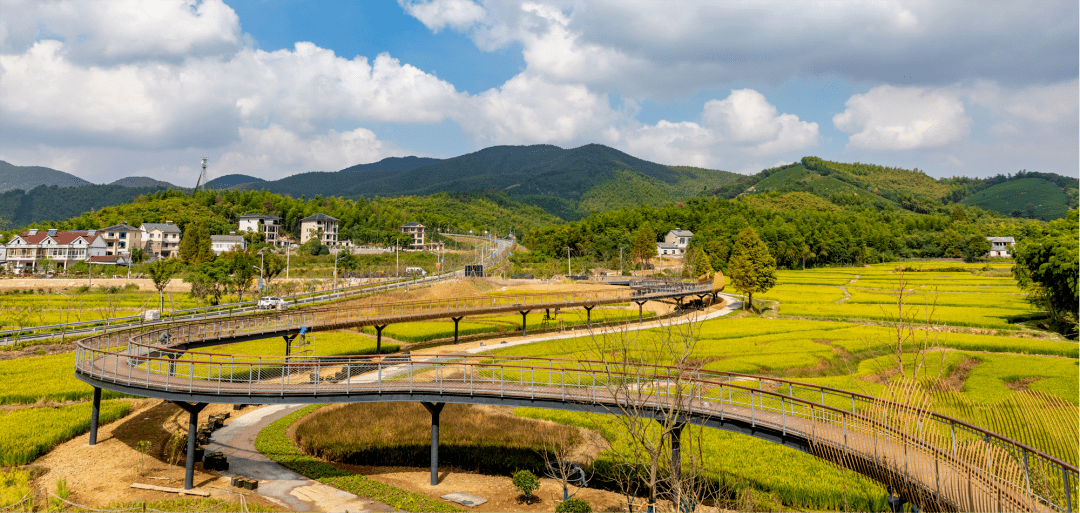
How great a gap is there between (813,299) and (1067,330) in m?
27.0

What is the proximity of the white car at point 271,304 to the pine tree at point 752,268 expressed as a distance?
179ft

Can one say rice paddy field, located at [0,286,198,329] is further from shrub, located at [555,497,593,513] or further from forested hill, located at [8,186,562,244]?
forested hill, located at [8,186,562,244]

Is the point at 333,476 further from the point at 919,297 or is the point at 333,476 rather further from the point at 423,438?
the point at 919,297

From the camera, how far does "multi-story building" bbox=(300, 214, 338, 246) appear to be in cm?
13988

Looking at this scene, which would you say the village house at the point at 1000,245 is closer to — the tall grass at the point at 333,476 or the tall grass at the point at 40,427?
the tall grass at the point at 333,476

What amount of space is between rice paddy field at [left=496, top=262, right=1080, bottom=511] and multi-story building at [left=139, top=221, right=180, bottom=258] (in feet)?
375

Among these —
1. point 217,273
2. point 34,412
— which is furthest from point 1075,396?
point 217,273

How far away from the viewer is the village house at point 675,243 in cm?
13300

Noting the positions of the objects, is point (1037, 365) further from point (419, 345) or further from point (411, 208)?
point (411, 208)

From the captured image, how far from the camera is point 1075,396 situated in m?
26.1

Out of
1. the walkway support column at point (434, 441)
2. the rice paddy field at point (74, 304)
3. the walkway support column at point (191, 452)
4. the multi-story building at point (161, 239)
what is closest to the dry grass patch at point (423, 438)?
the walkway support column at point (434, 441)

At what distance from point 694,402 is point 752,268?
53112 millimetres

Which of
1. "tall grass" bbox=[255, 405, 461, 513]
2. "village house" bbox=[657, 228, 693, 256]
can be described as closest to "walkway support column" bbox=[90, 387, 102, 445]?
"tall grass" bbox=[255, 405, 461, 513]

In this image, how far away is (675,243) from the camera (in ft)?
451
